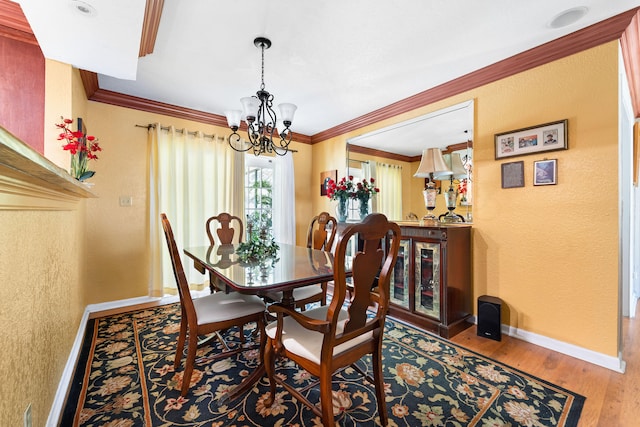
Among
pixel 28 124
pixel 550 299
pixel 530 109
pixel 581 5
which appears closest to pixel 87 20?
pixel 28 124

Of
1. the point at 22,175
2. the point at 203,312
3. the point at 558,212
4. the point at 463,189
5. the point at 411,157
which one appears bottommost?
the point at 203,312

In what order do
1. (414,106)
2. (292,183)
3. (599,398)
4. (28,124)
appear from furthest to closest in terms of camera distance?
(292,183) < (414,106) < (28,124) < (599,398)

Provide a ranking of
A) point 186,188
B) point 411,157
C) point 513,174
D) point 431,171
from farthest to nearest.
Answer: point 186,188 → point 411,157 → point 431,171 → point 513,174

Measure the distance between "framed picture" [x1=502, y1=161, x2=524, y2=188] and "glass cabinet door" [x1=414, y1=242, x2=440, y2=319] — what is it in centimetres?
83

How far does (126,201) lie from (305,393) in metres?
2.96

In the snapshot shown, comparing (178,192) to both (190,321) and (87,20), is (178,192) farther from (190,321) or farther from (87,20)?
(190,321)

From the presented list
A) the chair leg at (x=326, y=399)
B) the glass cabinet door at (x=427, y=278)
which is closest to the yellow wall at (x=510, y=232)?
the glass cabinet door at (x=427, y=278)

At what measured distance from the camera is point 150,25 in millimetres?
1936

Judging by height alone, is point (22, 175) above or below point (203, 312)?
above

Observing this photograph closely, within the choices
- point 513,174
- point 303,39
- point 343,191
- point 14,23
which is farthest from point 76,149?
point 513,174

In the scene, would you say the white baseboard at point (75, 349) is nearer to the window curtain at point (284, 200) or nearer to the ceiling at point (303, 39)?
the window curtain at point (284, 200)

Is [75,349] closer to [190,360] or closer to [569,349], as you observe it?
[190,360]

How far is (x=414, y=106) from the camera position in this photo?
10.5ft

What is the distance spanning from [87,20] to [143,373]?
2304 mm
